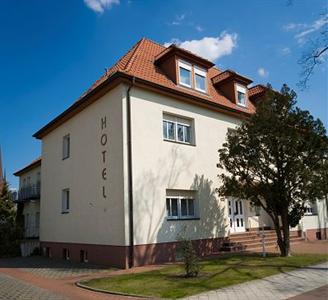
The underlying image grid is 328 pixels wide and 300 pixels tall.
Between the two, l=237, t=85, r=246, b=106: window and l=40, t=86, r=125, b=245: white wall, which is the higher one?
l=237, t=85, r=246, b=106: window

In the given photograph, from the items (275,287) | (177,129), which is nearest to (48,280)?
(275,287)

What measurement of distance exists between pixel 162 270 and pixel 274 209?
18.4ft

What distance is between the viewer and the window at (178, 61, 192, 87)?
718 inches

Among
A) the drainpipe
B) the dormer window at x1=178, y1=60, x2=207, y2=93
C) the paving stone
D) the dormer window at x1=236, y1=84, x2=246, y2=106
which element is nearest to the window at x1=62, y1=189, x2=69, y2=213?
A: the drainpipe

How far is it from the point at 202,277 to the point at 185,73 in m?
11.0

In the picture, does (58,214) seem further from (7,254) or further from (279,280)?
(279,280)

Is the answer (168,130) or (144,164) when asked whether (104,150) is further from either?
(168,130)

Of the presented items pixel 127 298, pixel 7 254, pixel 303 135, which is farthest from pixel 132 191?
pixel 7 254

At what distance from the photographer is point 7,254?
2211cm

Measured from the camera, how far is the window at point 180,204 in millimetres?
16078

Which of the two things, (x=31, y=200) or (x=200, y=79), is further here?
(x=31, y=200)

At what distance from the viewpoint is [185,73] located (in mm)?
18578

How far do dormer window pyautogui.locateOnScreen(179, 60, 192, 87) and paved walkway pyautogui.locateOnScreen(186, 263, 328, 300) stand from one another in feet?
34.6

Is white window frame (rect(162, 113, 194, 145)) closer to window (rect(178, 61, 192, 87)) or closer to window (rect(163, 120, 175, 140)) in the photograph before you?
window (rect(163, 120, 175, 140))
